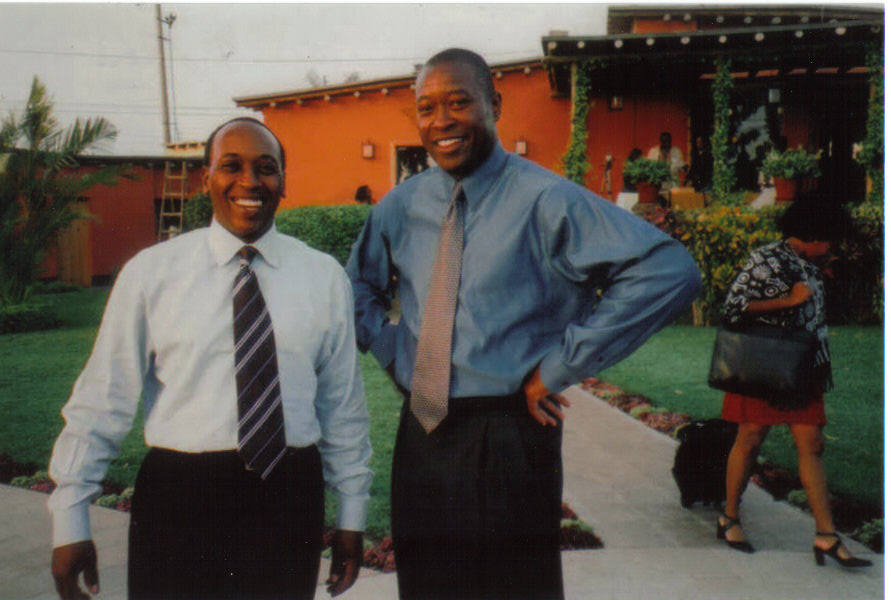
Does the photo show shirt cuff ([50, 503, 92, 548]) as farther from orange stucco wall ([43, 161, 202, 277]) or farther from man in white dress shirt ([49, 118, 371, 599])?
orange stucco wall ([43, 161, 202, 277])

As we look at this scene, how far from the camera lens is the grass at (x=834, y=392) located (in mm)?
4863

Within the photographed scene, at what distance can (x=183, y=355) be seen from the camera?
6.31 feet

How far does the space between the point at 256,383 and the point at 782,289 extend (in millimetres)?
2360

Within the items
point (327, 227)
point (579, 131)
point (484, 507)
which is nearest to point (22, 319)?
point (327, 227)

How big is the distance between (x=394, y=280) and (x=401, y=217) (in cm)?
28

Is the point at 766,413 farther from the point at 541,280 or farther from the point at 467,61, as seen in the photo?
the point at 467,61

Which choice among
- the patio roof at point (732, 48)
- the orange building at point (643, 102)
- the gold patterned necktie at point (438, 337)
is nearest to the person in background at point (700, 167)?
the orange building at point (643, 102)

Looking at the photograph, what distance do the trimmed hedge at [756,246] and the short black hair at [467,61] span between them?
26.5 feet

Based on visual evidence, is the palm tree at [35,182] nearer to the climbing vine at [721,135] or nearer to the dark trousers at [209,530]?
the climbing vine at [721,135]

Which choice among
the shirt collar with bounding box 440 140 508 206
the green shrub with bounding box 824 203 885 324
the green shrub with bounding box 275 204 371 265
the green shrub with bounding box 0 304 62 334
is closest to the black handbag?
the shirt collar with bounding box 440 140 508 206

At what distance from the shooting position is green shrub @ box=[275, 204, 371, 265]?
41.2 ft

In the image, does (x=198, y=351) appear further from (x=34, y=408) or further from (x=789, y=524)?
(x=34, y=408)

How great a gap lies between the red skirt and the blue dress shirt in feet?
5.44

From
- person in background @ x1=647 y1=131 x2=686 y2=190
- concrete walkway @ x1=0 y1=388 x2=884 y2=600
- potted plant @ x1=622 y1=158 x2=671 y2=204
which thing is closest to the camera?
concrete walkway @ x1=0 y1=388 x2=884 y2=600
